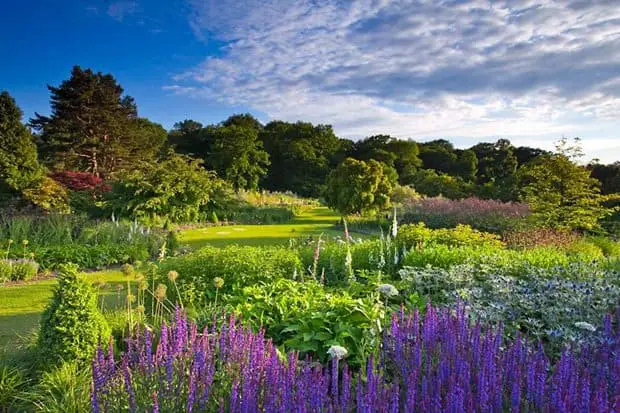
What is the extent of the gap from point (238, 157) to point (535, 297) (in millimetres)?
28105

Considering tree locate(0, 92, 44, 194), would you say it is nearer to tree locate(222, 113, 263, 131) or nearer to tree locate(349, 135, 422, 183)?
tree locate(349, 135, 422, 183)

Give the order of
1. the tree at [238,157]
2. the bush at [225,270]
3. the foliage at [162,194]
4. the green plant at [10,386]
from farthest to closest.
→ 1. the tree at [238,157]
2. the foliage at [162,194]
3. the bush at [225,270]
4. the green plant at [10,386]

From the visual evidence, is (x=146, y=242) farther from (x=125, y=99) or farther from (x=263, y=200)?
(x=125, y=99)

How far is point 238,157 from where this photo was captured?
31.5 meters

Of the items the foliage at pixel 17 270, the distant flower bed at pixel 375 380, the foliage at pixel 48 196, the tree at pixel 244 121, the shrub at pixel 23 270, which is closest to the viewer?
the distant flower bed at pixel 375 380

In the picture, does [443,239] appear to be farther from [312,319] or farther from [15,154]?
[15,154]

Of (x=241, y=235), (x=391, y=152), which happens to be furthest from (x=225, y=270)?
(x=391, y=152)

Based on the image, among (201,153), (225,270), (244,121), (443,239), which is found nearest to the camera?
(225,270)

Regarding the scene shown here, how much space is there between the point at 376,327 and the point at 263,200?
20963 mm

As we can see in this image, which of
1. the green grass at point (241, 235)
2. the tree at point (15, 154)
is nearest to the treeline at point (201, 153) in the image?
the tree at point (15, 154)

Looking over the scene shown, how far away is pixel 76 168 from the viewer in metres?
25.6

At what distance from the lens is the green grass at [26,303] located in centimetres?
509

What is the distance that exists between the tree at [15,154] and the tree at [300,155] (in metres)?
20.7

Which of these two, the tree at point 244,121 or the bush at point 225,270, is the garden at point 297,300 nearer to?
the bush at point 225,270
